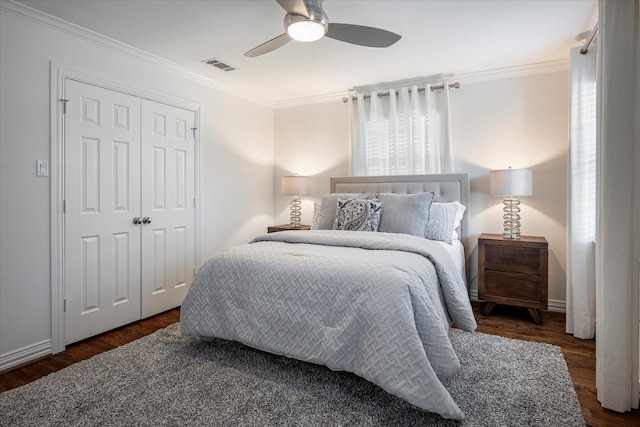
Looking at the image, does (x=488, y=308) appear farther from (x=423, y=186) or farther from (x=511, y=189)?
(x=423, y=186)

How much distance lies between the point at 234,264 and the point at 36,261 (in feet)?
4.74

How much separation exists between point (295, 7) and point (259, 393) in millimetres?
2208

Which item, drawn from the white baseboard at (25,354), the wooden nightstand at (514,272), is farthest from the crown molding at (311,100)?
the white baseboard at (25,354)

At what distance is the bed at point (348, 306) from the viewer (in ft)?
5.54

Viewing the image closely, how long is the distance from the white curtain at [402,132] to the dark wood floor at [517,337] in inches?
63.9

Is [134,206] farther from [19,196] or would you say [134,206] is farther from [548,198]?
[548,198]

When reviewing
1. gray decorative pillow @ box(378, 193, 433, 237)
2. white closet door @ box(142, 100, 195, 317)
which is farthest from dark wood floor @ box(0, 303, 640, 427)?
gray decorative pillow @ box(378, 193, 433, 237)

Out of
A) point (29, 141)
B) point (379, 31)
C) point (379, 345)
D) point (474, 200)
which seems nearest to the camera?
point (379, 345)

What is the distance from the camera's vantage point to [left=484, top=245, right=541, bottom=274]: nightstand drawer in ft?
10.1

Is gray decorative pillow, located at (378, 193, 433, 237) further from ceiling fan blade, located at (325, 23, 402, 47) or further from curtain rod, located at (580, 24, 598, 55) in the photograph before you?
curtain rod, located at (580, 24, 598, 55)

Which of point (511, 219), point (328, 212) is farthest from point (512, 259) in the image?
point (328, 212)

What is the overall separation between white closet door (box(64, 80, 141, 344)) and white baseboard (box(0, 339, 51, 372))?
161 mm

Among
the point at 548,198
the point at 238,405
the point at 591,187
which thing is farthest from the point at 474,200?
the point at 238,405

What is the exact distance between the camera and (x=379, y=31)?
7.49 feet
